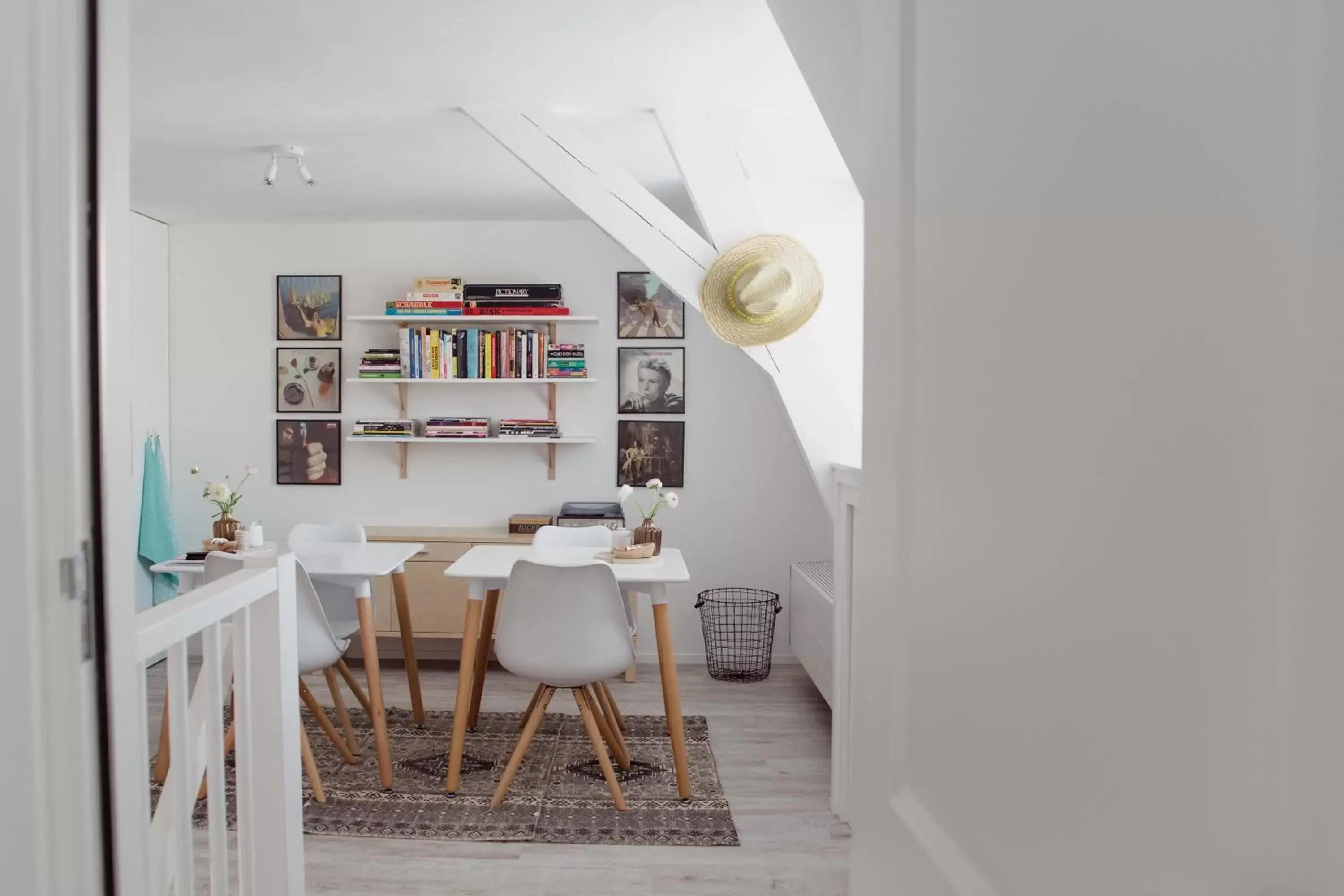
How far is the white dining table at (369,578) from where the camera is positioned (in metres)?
3.09

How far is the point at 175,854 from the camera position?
139cm

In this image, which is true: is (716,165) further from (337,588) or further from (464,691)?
(337,588)

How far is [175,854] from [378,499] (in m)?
3.65

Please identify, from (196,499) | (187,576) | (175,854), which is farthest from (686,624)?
(175,854)

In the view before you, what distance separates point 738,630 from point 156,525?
10.2 feet

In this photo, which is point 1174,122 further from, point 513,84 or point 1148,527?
point 513,84

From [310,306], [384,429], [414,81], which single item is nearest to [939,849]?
[414,81]

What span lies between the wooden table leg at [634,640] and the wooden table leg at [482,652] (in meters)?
0.63

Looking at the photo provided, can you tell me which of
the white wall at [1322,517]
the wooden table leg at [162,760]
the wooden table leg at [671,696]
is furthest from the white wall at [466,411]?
the white wall at [1322,517]

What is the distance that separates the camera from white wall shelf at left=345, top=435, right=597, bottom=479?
466 centimetres

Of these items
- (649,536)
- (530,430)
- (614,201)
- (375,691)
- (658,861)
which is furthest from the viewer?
(530,430)

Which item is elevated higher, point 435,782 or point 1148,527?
point 1148,527

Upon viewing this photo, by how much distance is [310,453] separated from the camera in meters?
4.91

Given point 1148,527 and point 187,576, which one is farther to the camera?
point 187,576
